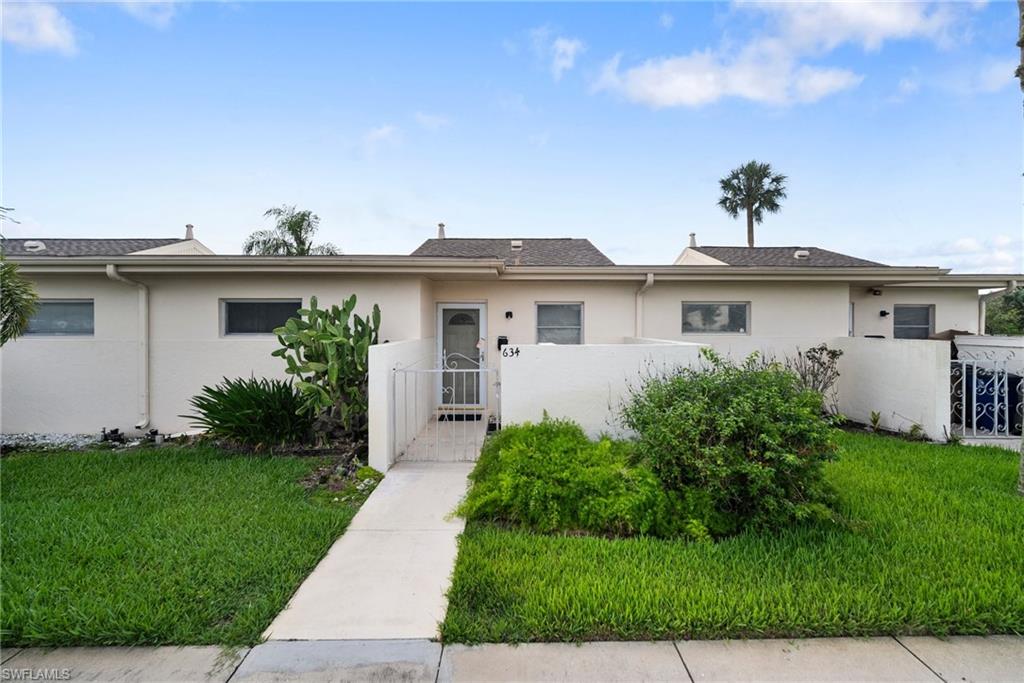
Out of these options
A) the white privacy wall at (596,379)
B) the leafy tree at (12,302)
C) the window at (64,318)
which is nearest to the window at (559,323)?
the white privacy wall at (596,379)

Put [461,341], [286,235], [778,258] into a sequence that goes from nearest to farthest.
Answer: [461,341] < [778,258] < [286,235]

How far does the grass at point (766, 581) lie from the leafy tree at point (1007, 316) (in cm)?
1366

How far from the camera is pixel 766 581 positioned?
9.83 feet

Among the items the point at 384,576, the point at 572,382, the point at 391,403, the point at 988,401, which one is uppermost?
the point at 572,382

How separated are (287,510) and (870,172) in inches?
566

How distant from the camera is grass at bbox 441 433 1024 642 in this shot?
2598 millimetres

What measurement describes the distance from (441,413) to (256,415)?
10.6ft

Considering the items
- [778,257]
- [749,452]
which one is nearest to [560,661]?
[749,452]

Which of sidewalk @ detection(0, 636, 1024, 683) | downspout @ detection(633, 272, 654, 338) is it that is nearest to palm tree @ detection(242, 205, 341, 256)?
downspout @ detection(633, 272, 654, 338)

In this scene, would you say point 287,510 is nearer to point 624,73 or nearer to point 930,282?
point 624,73

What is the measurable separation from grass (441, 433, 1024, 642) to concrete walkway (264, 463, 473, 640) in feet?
0.61

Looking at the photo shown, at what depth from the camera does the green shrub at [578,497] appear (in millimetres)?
3818

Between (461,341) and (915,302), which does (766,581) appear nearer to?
(461,341)

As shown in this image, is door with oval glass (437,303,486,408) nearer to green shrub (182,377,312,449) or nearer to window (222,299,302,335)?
window (222,299,302,335)
